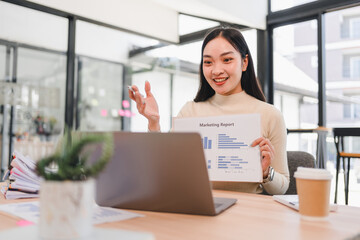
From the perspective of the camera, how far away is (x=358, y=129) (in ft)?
11.1

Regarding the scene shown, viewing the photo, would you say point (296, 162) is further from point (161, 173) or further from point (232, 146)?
point (161, 173)

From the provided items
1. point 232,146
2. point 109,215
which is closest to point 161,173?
point 109,215

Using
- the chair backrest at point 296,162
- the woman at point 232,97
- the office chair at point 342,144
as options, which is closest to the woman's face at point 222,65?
the woman at point 232,97

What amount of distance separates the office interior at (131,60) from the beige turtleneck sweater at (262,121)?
79.6 inches

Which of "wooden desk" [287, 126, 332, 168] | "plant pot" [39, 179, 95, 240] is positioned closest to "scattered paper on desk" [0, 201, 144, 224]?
"plant pot" [39, 179, 95, 240]

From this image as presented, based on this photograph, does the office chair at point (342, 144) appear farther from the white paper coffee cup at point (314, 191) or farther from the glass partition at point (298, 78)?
the white paper coffee cup at point (314, 191)

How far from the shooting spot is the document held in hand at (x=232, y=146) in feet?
3.35

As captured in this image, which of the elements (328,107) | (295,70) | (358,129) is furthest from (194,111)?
(295,70)

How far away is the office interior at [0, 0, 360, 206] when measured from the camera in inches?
149

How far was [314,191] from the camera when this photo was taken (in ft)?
2.35

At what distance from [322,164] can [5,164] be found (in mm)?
3526

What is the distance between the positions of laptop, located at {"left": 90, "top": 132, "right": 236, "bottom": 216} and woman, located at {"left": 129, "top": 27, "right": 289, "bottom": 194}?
0.52 metres

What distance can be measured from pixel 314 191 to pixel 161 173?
328 mm

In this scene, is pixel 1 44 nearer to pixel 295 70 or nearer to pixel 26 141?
pixel 26 141
